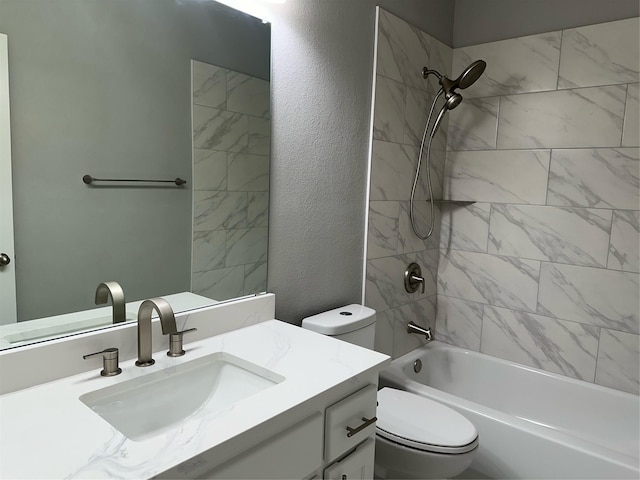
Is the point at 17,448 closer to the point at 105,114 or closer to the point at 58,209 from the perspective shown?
the point at 58,209

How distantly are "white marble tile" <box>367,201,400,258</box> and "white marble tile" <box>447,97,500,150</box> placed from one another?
2.16 feet

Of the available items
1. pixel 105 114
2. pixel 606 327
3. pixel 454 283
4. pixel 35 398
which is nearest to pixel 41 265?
pixel 35 398

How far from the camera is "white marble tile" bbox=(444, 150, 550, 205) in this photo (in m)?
2.41

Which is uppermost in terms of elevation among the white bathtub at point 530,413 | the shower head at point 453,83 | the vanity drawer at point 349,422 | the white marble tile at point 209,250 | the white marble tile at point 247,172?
the shower head at point 453,83

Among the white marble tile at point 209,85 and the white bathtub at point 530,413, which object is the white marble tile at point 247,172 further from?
the white bathtub at point 530,413

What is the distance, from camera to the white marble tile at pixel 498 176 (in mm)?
2414

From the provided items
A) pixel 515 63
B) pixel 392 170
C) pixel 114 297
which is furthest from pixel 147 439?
pixel 515 63

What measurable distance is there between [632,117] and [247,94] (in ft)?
5.85

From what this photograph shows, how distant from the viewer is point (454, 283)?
2.76 meters

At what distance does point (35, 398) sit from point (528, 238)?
7.47ft

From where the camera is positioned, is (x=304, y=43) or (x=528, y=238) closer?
(x=304, y=43)

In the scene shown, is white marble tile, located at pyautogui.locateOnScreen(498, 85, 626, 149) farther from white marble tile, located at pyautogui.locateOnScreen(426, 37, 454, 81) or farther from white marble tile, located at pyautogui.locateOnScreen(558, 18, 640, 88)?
white marble tile, located at pyautogui.locateOnScreen(426, 37, 454, 81)

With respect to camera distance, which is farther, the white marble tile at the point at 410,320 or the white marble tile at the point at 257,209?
the white marble tile at the point at 410,320

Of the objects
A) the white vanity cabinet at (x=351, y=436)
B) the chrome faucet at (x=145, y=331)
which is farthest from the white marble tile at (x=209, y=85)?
the white vanity cabinet at (x=351, y=436)
